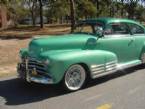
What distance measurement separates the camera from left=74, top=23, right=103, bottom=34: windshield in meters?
7.89

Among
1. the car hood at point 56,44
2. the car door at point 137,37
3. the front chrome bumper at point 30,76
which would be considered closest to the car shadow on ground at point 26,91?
the front chrome bumper at point 30,76

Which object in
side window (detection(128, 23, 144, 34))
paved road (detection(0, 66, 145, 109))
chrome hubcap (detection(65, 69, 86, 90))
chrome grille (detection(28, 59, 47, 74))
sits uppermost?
side window (detection(128, 23, 144, 34))

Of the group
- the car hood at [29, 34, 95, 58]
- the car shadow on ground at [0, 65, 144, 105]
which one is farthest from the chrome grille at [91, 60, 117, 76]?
the car hood at [29, 34, 95, 58]

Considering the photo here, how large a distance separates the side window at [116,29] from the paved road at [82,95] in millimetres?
1188

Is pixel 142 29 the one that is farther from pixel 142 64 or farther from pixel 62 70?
pixel 62 70

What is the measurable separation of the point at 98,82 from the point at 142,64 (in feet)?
7.75

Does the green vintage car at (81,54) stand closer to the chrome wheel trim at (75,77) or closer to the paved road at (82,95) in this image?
the chrome wheel trim at (75,77)

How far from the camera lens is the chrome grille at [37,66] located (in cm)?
662

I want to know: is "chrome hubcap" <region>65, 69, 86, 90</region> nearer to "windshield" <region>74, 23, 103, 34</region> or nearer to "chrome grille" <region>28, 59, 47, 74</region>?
"chrome grille" <region>28, 59, 47, 74</region>

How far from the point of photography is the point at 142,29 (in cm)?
923

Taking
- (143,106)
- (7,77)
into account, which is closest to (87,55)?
(143,106)

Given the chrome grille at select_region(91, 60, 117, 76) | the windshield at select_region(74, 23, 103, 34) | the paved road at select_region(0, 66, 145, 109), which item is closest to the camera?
the paved road at select_region(0, 66, 145, 109)

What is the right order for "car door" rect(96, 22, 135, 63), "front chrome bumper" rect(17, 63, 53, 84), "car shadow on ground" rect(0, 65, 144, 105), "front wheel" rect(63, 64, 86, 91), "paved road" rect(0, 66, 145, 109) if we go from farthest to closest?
"car door" rect(96, 22, 135, 63) < "front wheel" rect(63, 64, 86, 91) < "front chrome bumper" rect(17, 63, 53, 84) < "car shadow on ground" rect(0, 65, 144, 105) < "paved road" rect(0, 66, 145, 109)

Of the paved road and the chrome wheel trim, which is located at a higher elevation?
the chrome wheel trim
